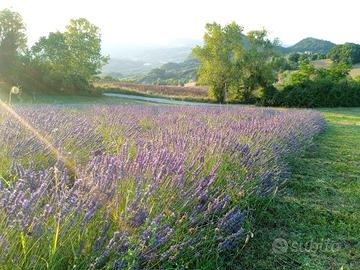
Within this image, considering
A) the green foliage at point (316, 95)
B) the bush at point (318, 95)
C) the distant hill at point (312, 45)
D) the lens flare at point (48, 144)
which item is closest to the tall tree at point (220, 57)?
the green foliage at point (316, 95)

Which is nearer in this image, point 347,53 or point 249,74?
point 249,74

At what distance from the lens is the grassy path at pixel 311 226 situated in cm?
261

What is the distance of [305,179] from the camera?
4738mm

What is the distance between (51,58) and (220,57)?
586 inches

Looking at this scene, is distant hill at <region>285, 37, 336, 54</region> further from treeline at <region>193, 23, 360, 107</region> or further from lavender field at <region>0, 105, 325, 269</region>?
lavender field at <region>0, 105, 325, 269</region>

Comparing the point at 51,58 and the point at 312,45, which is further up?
the point at 312,45

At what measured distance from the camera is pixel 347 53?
71250mm

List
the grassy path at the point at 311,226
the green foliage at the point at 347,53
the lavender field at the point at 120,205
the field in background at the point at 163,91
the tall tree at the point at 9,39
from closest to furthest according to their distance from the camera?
the lavender field at the point at 120,205, the grassy path at the point at 311,226, the tall tree at the point at 9,39, the field in background at the point at 163,91, the green foliage at the point at 347,53

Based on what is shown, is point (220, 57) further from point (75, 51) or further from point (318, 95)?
point (75, 51)

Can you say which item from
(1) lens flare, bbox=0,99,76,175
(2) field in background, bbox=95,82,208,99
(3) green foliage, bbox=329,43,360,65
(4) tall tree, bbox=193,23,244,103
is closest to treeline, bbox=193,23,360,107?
(4) tall tree, bbox=193,23,244,103

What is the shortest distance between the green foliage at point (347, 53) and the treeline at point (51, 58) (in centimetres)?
5435

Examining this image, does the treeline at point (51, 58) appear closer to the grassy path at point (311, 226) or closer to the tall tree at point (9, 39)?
the tall tree at point (9, 39)

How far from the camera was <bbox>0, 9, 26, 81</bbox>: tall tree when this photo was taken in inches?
966

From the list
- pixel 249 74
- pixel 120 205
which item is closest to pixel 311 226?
pixel 120 205
